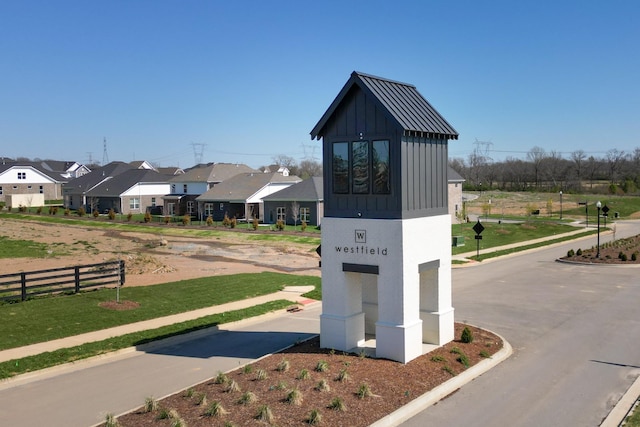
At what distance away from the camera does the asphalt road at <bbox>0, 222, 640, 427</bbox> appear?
11945 millimetres

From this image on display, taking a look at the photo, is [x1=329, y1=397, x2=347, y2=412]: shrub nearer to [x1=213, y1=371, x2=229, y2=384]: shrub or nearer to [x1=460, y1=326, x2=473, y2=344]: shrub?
[x1=213, y1=371, x2=229, y2=384]: shrub

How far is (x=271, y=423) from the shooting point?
10.7m

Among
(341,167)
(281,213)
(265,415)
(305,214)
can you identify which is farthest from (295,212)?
(265,415)

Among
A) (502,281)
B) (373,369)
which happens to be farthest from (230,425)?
(502,281)

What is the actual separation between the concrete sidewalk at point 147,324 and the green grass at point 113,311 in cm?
40

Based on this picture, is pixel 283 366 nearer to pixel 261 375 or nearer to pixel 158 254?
pixel 261 375

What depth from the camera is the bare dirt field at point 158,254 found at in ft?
104

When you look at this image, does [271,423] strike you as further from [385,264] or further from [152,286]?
[152,286]

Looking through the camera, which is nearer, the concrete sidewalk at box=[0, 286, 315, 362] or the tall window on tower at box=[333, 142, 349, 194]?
the tall window on tower at box=[333, 142, 349, 194]

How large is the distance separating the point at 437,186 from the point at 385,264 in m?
2.85

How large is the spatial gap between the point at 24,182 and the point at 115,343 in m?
88.2

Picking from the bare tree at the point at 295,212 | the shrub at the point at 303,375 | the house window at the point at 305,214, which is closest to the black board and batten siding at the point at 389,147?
the shrub at the point at 303,375

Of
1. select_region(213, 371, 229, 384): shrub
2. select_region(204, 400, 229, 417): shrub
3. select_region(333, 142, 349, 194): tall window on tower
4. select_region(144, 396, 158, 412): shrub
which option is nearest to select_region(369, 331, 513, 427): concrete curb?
select_region(204, 400, 229, 417): shrub

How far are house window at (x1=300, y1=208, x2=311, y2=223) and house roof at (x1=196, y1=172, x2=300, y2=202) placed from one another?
27.7ft
